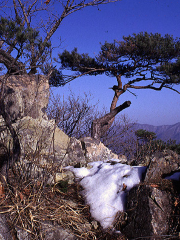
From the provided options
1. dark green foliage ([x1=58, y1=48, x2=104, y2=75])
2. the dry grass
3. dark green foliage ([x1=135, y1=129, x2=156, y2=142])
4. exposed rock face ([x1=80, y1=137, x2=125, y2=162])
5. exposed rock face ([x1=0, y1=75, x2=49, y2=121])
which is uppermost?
dark green foliage ([x1=58, y1=48, x2=104, y2=75])

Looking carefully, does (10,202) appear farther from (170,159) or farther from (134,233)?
(170,159)

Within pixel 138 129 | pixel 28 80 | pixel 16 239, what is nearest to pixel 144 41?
pixel 138 129

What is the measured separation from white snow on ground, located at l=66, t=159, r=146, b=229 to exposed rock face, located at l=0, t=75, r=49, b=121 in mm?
2014

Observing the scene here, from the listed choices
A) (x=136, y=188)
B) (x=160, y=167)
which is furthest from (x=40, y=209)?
(x=160, y=167)

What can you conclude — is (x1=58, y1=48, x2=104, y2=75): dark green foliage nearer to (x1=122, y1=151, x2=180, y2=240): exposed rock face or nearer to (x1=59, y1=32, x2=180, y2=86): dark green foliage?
(x1=59, y1=32, x2=180, y2=86): dark green foliage

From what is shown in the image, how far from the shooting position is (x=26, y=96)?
4.68 m

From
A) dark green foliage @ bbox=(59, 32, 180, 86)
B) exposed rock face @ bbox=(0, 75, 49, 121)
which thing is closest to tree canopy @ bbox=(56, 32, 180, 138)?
dark green foliage @ bbox=(59, 32, 180, 86)

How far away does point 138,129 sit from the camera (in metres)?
10.5

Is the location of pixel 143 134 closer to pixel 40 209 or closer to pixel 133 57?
pixel 133 57

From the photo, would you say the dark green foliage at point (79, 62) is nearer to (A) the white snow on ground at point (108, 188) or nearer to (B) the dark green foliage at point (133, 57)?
(B) the dark green foliage at point (133, 57)

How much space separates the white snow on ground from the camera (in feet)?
8.52

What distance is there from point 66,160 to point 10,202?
1.73m

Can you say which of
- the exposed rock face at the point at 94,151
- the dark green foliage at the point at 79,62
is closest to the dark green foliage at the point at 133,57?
the dark green foliage at the point at 79,62

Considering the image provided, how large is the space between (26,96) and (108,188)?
9.14 feet
